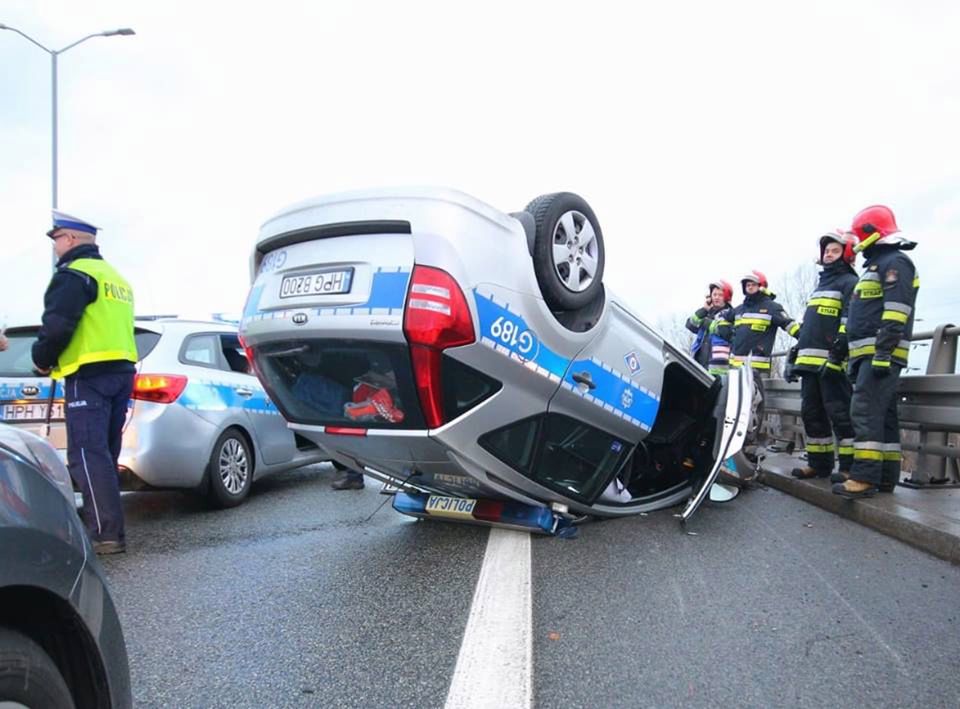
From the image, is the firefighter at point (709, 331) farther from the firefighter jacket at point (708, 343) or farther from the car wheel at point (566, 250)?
the car wheel at point (566, 250)

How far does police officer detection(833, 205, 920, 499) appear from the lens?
4344 millimetres

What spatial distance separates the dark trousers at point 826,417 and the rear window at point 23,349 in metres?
5.02

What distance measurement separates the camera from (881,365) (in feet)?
14.3

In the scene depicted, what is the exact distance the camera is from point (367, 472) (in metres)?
3.95

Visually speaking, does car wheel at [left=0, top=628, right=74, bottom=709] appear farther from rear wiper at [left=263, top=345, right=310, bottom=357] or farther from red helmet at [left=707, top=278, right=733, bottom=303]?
red helmet at [left=707, top=278, right=733, bottom=303]

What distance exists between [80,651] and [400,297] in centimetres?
183

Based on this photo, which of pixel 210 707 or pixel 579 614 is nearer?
pixel 210 707

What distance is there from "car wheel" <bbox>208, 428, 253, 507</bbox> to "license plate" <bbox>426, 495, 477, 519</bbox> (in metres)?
1.79

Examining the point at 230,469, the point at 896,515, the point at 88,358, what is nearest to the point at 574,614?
the point at 896,515

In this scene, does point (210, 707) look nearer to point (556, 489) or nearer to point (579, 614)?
point (579, 614)

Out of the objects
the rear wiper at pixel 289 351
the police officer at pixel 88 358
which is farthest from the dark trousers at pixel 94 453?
the rear wiper at pixel 289 351

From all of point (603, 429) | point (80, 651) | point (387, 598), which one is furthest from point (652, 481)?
point (80, 651)

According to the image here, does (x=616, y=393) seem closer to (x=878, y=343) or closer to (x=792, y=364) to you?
(x=878, y=343)

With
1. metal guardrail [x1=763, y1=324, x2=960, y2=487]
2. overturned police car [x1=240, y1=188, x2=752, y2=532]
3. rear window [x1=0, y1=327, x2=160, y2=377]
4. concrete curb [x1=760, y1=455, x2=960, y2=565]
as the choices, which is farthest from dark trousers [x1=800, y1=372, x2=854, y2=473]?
rear window [x1=0, y1=327, x2=160, y2=377]
